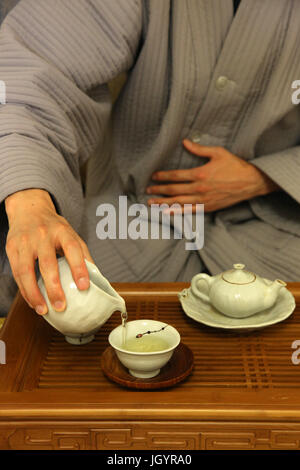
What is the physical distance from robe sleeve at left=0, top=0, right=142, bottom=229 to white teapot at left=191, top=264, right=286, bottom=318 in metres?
0.42

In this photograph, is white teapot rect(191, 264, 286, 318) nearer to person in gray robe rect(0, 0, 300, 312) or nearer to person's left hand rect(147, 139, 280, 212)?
person in gray robe rect(0, 0, 300, 312)

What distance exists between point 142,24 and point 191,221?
0.60 m

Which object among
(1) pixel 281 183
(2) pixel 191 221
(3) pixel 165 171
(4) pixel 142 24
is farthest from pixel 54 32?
(1) pixel 281 183

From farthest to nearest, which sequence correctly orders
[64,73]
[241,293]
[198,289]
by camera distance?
[64,73] < [198,289] < [241,293]

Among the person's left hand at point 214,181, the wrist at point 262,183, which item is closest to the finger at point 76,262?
the person's left hand at point 214,181

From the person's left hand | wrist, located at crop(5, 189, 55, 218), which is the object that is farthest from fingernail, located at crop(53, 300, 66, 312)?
the person's left hand

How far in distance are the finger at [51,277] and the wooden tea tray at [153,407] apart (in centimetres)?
14

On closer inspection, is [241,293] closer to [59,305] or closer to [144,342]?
[144,342]

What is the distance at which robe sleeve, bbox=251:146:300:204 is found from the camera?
5.89 feet

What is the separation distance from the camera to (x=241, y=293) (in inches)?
49.3

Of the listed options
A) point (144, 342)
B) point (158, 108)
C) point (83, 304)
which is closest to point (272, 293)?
point (144, 342)

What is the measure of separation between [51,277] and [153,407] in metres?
0.29

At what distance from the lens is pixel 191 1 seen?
170 cm

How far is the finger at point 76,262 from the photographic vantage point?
1.07 m
